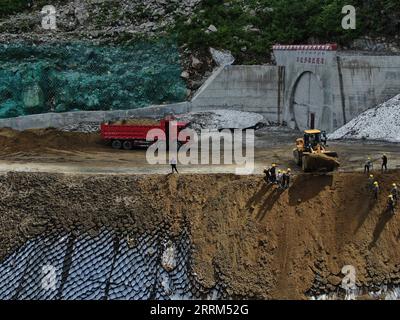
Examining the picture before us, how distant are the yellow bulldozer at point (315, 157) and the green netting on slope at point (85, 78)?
12.7m

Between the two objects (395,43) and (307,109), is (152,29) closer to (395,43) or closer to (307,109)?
(307,109)

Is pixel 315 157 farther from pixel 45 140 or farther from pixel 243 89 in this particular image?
pixel 45 140

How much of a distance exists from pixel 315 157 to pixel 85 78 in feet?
61.0

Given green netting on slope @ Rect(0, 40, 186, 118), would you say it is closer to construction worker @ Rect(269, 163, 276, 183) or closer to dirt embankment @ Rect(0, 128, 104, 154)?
dirt embankment @ Rect(0, 128, 104, 154)

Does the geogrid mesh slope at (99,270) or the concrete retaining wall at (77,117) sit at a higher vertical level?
the concrete retaining wall at (77,117)

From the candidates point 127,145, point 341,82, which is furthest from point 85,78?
point 341,82

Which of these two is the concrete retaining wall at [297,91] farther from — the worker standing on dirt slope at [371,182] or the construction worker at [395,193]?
the construction worker at [395,193]

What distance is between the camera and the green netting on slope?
34.1m

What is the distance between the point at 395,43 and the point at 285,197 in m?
18.3

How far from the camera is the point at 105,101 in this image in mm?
34375

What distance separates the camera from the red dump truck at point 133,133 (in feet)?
95.2

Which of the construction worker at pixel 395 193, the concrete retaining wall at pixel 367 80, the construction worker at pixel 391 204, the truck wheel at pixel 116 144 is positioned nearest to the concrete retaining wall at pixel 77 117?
the truck wheel at pixel 116 144
